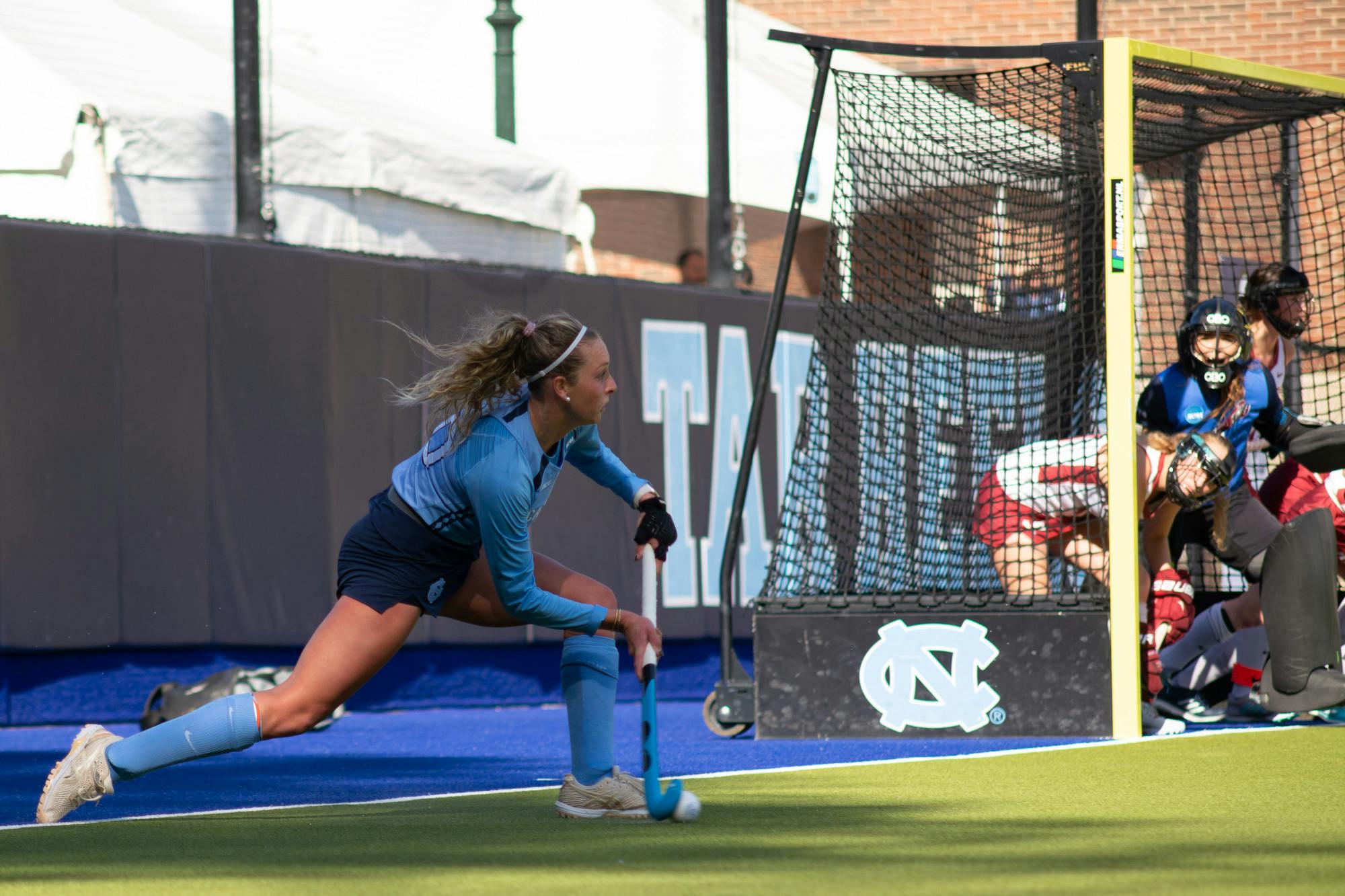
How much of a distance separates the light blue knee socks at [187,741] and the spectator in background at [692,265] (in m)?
10.5

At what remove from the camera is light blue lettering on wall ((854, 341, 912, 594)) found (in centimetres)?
1015

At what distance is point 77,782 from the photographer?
5.30m

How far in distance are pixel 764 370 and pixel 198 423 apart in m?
2.80

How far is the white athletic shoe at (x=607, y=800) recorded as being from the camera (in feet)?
17.9

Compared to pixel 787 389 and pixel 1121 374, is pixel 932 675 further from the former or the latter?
pixel 787 389

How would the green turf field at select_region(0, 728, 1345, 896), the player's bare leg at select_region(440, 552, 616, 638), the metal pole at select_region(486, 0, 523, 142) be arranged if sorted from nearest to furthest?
the green turf field at select_region(0, 728, 1345, 896), the player's bare leg at select_region(440, 552, 616, 638), the metal pole at select_region(486, 0, 523, 142)

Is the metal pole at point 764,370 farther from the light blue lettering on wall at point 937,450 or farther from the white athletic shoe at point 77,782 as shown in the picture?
the white athletic shoe at point 77,782

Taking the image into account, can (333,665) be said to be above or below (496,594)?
below

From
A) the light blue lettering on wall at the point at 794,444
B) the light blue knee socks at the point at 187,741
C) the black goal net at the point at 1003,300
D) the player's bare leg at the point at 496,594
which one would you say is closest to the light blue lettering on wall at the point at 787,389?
the light blue lettering on wall at the point at 794,444

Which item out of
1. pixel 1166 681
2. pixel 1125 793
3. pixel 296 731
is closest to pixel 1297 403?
pixel 1166 681

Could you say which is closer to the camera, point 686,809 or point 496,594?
point 686,809

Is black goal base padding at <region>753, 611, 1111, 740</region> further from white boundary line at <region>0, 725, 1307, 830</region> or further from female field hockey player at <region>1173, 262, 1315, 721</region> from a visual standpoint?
female field hockey player at <region>1173, 262, 1315, 721</region>

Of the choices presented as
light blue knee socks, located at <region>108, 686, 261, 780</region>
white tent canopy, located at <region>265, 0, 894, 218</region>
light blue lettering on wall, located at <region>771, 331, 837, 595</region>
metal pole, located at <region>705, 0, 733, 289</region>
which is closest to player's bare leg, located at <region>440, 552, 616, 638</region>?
light blue knee socks, located at <region>108, 686, 261, 780</region>

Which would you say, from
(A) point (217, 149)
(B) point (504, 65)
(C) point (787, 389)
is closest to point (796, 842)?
(A) point (217, 149)
